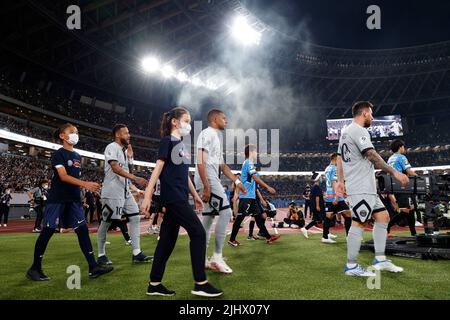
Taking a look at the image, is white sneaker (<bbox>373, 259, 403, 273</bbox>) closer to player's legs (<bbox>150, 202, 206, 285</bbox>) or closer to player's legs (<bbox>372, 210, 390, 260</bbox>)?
player's legs (<bbox>372, 210, 390, 260</bbox>)

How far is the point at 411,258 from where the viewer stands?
4816 mm

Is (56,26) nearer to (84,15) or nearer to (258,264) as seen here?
(84,15)

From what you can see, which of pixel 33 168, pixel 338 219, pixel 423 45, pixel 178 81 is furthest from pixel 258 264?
pixel 423 45

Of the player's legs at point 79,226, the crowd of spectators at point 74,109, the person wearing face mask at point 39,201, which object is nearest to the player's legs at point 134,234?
the player's legs at point 79,226

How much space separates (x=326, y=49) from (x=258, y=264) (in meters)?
38.6

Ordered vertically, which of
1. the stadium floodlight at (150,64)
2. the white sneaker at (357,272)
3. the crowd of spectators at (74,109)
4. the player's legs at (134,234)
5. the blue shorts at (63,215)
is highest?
the stadium floodlight at (150,64)

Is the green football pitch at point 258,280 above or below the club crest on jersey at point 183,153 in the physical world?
below

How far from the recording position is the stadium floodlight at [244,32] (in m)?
28.4

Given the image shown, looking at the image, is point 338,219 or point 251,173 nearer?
point 251,173

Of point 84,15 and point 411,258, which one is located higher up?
point 84,15

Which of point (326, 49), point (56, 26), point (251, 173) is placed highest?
point (326, 49)

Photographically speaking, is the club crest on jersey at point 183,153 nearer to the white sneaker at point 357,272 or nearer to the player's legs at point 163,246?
the player's legs at point 163,246

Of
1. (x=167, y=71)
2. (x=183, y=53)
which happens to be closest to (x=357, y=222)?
(x=183, y=53)

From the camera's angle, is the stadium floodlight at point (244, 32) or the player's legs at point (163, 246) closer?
the player's legs at point (163, 246)
